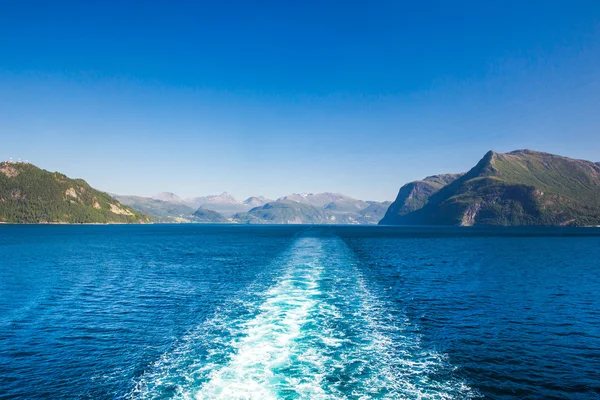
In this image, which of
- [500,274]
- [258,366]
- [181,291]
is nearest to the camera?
[258,366]

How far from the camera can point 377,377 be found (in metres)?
18.0

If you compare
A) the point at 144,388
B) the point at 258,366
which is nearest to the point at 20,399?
the point at 144,388

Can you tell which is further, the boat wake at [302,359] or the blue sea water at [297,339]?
the blue sea water at [297,339]

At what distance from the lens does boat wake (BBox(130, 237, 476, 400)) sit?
16562 mm

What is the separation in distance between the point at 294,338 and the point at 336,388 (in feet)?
25.7

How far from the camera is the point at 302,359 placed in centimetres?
2042

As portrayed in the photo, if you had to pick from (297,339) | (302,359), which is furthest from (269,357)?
(297,339)

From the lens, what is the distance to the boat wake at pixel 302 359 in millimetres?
16562

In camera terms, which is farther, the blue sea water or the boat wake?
the blue sea water

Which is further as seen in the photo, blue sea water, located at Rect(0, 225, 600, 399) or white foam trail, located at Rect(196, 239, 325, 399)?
blue sea water, located at Rect(0, 225, 600, 399)

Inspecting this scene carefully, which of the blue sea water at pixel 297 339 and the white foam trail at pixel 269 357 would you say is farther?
the blue sea water at pixel 297 339

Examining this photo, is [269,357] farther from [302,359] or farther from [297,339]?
[297,339]

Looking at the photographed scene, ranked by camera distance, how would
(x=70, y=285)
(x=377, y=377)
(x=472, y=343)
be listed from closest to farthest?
(x=377, y=377)
(x=472, y=343)
(x=70, y=285)

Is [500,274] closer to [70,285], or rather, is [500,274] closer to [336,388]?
[336,388]
